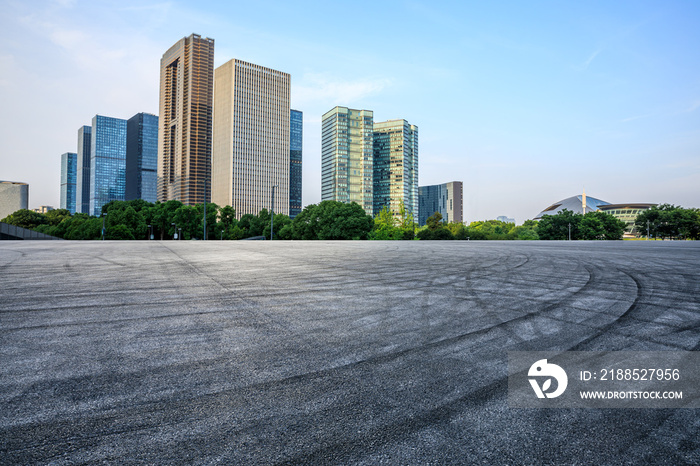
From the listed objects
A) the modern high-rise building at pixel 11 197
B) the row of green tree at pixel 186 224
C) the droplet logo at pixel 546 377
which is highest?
the modern high-rise building at pixel 11 197

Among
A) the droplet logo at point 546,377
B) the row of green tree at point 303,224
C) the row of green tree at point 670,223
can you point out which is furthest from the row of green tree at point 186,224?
the row of green tree at point 670,223

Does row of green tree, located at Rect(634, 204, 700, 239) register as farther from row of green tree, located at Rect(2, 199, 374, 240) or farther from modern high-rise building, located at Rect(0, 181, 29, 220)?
modern high-rise building, located at Rect(0, 181, 29, 220)

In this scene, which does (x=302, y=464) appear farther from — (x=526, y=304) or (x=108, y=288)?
(x=108, y=288)

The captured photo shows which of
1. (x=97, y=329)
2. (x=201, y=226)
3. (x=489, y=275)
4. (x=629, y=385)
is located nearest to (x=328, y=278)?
(x=489, y=275)

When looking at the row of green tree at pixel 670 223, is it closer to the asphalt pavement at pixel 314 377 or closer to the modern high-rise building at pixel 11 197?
the asphalt pavement at pixel 314 377

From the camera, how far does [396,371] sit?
11.0 ft

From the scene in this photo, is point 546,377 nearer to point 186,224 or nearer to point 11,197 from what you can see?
point 186,224

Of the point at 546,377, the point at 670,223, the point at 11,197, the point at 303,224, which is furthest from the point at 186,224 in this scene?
the point at 670,223

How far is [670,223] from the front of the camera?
338ft

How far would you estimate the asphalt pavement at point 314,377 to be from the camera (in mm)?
2160

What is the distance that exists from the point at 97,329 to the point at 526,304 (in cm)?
630

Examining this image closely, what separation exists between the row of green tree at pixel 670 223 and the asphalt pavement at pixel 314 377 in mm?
123802

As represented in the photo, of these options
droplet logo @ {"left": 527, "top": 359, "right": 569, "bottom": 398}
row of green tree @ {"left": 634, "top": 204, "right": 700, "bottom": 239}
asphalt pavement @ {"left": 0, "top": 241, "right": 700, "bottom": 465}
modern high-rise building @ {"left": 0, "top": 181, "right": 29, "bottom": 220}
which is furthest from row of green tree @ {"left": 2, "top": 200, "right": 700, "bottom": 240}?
droplet logo @ {"left": 527, "top": 359, "right": 569, "bottom": 398}

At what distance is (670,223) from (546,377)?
131 meters
